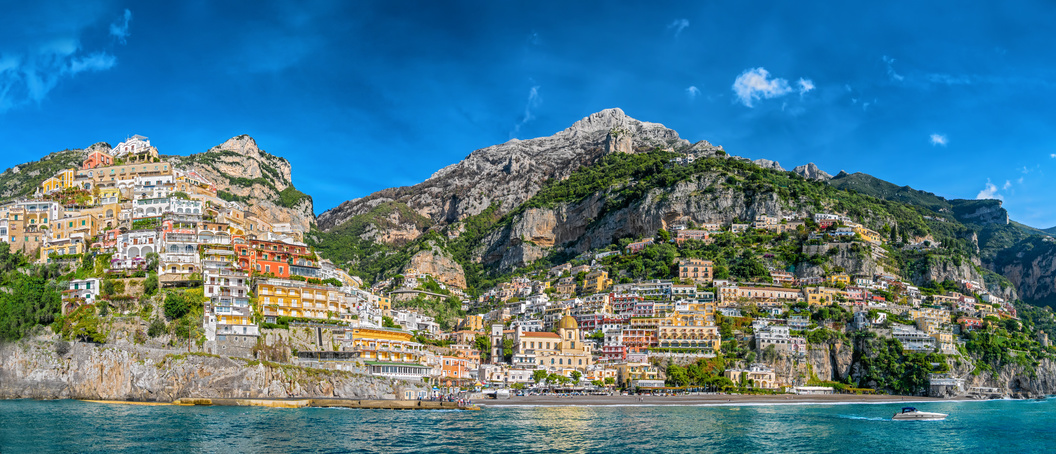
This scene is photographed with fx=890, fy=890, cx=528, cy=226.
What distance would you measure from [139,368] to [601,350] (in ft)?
187

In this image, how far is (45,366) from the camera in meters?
79.9

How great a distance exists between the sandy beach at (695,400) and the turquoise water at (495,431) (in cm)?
846

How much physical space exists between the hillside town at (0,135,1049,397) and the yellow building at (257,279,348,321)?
16 cm

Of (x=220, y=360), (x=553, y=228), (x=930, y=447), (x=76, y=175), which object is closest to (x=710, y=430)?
(x=930, y=447)

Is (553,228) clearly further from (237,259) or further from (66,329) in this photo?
(66,329)

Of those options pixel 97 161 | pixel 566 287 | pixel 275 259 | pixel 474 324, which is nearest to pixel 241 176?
pixel 97 161

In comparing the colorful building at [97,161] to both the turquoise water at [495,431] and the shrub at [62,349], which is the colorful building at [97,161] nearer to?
the shrub at [62,349]

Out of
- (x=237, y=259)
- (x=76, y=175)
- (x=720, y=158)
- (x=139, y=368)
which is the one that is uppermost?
(x=720, y=158)

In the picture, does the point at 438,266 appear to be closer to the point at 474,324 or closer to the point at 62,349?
the point at 474,324

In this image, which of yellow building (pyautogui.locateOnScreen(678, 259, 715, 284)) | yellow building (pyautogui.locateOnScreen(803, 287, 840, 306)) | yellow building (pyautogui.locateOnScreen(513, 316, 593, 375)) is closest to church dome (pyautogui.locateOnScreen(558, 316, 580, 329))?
yellow building (pyautogui.locateOnScreen(513, 316, 593, 375))

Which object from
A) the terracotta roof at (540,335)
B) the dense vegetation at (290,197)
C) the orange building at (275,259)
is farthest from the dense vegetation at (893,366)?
the dense vegetation at (290,197)

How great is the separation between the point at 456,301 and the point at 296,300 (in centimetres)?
5757

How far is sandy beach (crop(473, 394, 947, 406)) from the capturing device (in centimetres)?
8875

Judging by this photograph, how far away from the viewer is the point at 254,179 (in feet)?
559
